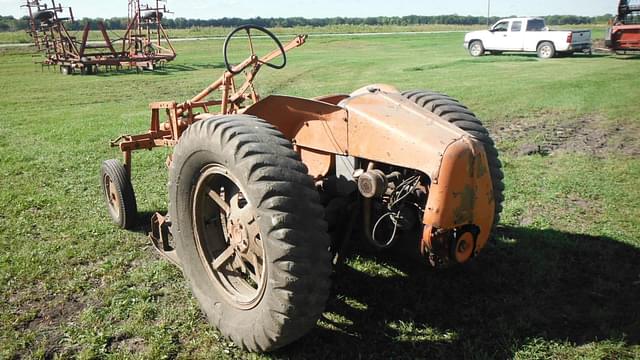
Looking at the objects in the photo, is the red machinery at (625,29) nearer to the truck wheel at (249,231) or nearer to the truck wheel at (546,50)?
the truck wheel at (546,50)

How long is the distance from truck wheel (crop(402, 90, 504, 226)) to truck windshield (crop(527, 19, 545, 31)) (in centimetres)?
2348

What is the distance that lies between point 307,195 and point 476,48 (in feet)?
83.8

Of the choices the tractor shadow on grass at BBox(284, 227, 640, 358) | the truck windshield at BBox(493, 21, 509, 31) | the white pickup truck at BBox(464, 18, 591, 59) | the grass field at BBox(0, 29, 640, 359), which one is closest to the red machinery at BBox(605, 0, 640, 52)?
the white pickup truck at BBox(464, 18, 591, 59)

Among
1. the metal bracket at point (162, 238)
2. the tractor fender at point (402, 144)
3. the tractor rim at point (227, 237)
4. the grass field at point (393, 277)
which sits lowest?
the grass field at point (393, 277)

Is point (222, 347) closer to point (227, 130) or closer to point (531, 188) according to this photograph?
point (227, 130)

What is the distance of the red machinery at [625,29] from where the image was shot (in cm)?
2245

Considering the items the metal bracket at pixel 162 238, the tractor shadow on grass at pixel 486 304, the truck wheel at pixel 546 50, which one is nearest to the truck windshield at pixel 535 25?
the truck wheel at pixel 546 50

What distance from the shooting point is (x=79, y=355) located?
3.34m

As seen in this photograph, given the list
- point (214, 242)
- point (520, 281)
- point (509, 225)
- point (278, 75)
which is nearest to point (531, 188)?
point (509, 225)

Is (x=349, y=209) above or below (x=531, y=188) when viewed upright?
above

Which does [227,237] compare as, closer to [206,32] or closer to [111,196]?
[111,196]

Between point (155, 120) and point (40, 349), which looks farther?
point (155, 120)

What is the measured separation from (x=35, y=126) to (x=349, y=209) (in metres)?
9.59

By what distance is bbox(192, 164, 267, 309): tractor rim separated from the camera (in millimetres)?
3322
